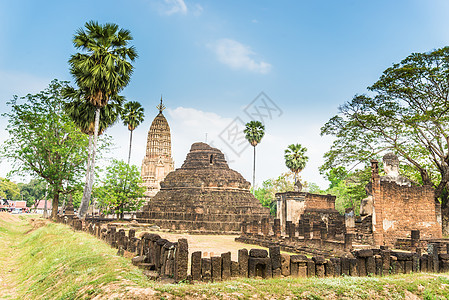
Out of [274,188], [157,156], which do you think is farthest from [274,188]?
[157,156]

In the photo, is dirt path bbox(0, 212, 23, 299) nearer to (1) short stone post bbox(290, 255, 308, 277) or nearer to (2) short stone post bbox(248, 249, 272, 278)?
(2) short stone post bbox(248, 249, 272, 278)

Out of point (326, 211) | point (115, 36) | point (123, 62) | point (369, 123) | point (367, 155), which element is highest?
point (115, 36)

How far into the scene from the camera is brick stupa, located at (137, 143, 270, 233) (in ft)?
93.8

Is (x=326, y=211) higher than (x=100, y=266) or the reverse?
higher

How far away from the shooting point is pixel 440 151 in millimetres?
20859

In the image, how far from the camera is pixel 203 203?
98.4ft

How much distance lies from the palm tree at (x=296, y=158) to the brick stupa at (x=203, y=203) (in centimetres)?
1350

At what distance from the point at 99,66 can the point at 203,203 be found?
14425 millimetres

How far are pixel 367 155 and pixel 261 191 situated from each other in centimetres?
3904

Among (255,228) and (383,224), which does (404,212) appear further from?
(255,228)

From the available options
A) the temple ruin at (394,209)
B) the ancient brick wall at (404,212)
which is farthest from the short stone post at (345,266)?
the ancient brick wall at (404,212)

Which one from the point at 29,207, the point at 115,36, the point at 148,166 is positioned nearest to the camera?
the point at 115,36

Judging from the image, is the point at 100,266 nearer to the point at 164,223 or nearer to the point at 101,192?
the point at 164,223

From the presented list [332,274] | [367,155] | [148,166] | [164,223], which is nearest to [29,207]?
[148,166]
